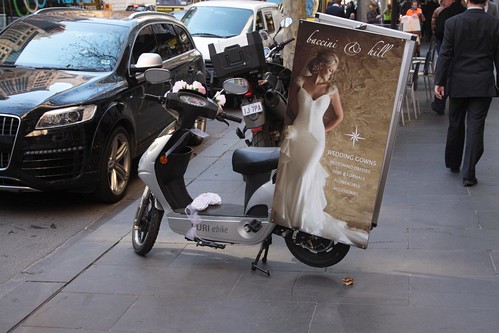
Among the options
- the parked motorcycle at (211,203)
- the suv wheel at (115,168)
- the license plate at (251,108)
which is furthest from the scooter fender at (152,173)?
the suv wheel at (115,168)

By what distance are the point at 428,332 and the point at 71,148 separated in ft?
13.2

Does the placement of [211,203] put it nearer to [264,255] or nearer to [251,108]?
[264,255]

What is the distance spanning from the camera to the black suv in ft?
22.5

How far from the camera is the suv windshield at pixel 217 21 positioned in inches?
602

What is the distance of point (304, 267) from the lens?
5312mm

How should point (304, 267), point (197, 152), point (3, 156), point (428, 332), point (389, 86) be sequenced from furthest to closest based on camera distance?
1. point (197, 152)
2. point (3, 156)
3. point (304, 267)
4. point (389, 86)
5. point (428, 332)

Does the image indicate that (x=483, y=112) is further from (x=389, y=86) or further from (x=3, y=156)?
(x=3, y=156)

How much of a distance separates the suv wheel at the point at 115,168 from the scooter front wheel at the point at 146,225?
5.16 feet

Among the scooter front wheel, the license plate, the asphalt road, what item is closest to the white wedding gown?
the scooter front wheel

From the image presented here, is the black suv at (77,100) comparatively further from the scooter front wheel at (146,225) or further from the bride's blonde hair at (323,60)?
the bride's blonde hair at (323,60)

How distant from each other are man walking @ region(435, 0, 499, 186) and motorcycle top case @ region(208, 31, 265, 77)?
189cm

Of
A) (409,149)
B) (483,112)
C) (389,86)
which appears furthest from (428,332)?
Answer: (409,149)

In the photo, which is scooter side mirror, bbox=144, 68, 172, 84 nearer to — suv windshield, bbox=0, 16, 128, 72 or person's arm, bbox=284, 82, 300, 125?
person's arm, bbox=284, 82, 300, 125

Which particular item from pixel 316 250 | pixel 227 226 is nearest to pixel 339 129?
pixel 316 250
